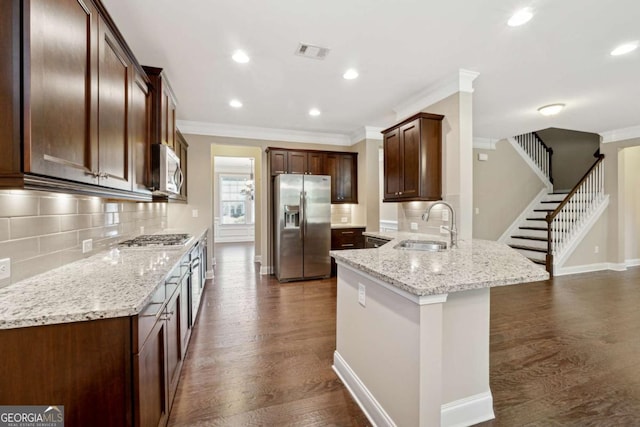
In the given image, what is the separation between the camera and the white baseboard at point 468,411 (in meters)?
1.58

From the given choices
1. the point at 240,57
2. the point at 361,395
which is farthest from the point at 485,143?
the point at 361,395

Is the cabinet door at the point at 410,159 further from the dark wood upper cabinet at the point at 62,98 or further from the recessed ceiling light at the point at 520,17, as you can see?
the dark wood upper cabinet at the point at 62,98

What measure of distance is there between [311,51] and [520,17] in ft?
5.45

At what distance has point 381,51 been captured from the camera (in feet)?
8.71

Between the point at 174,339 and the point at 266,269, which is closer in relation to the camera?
the point at 174,339

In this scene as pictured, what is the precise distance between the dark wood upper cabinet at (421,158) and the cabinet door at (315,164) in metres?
1.98

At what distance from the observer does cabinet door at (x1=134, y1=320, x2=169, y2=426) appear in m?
1.12

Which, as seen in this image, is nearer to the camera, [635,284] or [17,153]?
[17,153]

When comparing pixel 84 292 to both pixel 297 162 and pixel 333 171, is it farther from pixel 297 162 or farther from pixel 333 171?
pixel 333 171

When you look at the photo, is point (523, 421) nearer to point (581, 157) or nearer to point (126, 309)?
point (126, 309)

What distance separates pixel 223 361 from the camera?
2.33 meters

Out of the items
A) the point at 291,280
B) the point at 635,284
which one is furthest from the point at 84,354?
the point at 635,284

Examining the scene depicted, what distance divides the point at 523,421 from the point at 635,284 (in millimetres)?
4772

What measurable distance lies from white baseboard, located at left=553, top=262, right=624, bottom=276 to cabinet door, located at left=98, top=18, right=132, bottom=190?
21.4 feet
